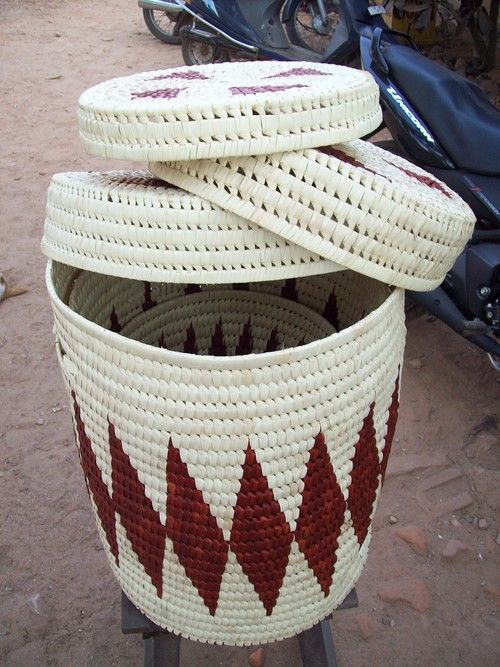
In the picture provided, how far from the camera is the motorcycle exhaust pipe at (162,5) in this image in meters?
4.37

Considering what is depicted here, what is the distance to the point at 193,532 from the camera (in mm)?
777

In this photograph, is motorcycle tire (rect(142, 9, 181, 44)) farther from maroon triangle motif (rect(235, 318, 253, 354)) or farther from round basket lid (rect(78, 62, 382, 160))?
round basket lid (rect(78, 62, 382, 160))

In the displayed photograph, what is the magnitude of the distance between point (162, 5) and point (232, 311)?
3.99 m

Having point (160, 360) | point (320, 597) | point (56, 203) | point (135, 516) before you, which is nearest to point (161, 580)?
point (135, 516)

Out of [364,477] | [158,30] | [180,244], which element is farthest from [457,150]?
[158,30]

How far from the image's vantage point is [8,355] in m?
2.10

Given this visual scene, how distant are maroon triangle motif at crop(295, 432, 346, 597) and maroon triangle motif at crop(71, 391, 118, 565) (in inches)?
10.1

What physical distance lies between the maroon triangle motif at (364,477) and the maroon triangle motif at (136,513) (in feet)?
0.82

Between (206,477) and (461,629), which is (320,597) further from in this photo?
(461,629)

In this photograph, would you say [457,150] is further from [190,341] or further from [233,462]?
[233,462]

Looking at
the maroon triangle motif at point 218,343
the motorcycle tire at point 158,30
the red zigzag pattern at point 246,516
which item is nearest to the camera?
the red zigzag pattern at point 246,516

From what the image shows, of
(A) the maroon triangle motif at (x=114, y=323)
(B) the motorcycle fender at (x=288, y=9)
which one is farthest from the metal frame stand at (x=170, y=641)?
(B) the motorcycle fender at (x=288, y=9)

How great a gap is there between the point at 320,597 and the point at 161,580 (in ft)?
0.76

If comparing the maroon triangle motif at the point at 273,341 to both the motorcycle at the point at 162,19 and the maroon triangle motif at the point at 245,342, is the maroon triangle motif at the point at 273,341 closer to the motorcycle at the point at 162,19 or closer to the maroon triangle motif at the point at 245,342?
the maroon triangle motif at the point at 245,342
